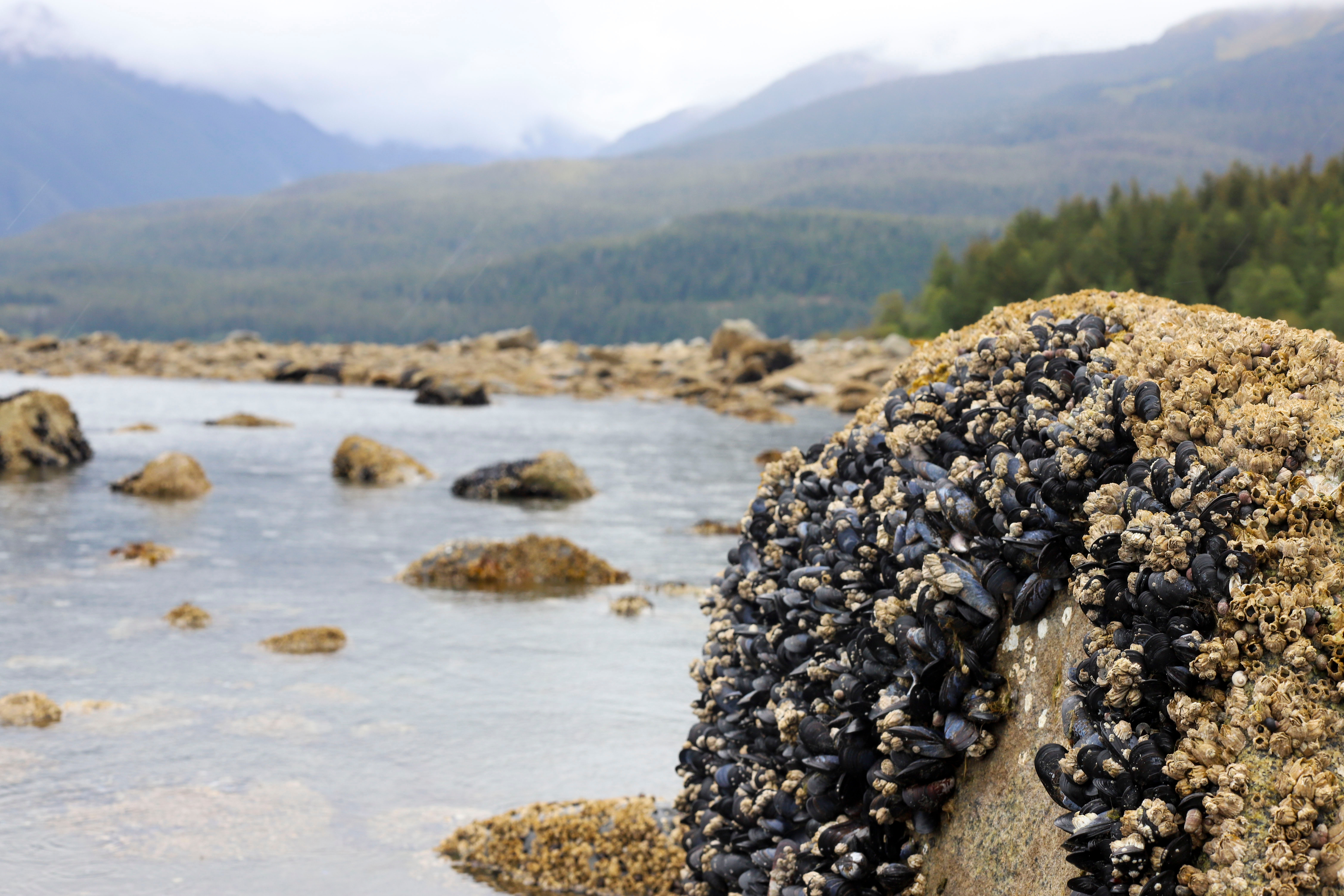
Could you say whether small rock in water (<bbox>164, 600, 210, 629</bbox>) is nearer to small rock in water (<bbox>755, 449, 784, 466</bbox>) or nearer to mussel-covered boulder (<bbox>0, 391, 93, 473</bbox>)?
mussel-covered boulder (<bbox>0, 391, 93, 473</bbox>)

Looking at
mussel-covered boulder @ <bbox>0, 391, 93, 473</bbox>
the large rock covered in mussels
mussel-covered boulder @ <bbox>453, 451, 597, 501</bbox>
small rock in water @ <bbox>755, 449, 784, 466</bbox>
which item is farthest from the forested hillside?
the large rock covered in mussels

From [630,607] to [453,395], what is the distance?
103 ft

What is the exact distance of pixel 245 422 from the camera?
27.8 m

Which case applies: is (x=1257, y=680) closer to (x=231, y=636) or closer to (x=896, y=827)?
(x=896, y=827)

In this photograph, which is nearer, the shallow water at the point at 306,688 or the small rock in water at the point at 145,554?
the shallow water at the point at 306,688

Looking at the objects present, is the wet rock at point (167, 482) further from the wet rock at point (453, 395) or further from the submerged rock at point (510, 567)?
the wet rock at point (453, 395)

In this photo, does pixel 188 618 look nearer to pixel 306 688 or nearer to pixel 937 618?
pixel 306 688

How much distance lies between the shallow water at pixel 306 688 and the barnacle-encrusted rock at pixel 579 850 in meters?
0.18

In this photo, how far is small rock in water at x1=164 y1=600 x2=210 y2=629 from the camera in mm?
8188

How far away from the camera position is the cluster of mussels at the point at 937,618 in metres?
2.51

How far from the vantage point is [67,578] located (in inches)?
385

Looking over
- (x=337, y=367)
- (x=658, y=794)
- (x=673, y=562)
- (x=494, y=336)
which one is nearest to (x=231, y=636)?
(x=658, y=794)

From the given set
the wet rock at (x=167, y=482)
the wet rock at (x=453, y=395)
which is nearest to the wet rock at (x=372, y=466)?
the wet rock at (x=167, y=482)

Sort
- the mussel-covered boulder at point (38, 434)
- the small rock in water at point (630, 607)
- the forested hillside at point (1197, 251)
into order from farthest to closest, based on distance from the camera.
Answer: the forested hillside at point (1197, 251)
the mussel-covered boulder at point (38, 434)
the small rock in water at point (630, 607)
